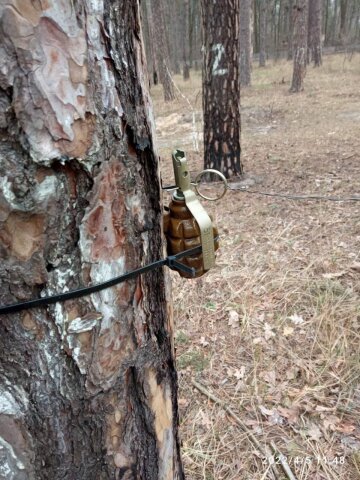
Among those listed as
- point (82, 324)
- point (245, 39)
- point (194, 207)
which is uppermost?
point (194, 207)

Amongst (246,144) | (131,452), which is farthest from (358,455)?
(246,144)

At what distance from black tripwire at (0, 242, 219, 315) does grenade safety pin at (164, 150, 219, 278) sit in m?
0.02

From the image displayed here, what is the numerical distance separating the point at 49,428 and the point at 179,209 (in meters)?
0.57

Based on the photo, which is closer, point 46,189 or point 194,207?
point 46,189

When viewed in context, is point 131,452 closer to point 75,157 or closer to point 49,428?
point 49,428

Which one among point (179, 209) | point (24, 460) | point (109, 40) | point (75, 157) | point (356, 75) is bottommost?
point (356, 75)

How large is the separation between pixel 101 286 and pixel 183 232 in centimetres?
27

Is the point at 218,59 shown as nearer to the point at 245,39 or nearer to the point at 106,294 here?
the point at 106,294

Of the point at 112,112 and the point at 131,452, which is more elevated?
the point at 112,112

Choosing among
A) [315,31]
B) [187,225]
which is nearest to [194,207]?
[187,225]

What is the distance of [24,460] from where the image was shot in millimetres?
911

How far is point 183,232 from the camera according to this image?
1.04 metres

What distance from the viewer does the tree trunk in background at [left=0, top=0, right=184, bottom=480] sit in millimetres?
703
